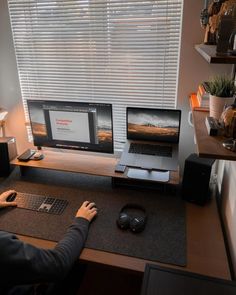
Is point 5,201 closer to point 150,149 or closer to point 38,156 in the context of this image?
point 38,156

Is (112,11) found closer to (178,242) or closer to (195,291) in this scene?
(178,242)

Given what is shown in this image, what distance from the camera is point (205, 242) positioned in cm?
122

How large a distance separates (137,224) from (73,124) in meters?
0.77

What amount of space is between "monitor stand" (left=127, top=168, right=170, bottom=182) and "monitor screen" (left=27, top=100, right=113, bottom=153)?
206 mm

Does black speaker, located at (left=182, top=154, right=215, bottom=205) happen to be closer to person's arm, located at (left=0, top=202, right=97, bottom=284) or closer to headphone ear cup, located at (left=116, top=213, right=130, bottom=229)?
headphone ear cup, located at (left=116, top=213, right=130, bottom=229)

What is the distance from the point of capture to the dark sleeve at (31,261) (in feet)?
2.90

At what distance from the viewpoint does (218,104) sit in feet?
3.50

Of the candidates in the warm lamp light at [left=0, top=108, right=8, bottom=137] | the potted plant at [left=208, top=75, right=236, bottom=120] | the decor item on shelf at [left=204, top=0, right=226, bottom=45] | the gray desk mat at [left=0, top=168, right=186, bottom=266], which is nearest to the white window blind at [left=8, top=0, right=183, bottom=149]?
the warm lamp light at [left=0, top=108, right=8, bottom=137]

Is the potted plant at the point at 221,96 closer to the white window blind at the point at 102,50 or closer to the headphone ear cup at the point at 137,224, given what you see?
the headphone ear cup at the point at 137,224

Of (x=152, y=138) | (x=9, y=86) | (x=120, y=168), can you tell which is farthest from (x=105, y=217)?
(x=9, y=86)

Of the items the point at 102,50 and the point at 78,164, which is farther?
the point at 102,50

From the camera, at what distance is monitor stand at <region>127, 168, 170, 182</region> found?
155 centimetres

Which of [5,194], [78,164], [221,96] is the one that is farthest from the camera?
[78,164]

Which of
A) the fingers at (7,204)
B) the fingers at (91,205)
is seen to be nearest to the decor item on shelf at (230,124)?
the fingers at (91,205)
